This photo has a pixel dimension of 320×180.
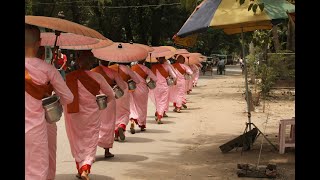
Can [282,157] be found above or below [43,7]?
below

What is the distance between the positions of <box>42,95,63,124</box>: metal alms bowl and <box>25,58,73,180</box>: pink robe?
5cm

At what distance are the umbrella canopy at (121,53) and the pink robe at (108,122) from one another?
0.92 ft

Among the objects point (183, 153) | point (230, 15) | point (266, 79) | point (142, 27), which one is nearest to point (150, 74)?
point (183, 153)

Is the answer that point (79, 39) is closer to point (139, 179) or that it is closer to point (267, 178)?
point (139, 179)

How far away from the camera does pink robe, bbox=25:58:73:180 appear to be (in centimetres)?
498

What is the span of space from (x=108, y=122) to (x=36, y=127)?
3.26 m

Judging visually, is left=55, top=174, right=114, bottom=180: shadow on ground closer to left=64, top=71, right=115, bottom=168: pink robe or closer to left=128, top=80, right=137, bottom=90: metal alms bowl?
left=64, top=71, right=115, bottom=168: pink robe

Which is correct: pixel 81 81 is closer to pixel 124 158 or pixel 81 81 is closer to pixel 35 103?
pixel 35 103

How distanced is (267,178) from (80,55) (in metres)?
2.99

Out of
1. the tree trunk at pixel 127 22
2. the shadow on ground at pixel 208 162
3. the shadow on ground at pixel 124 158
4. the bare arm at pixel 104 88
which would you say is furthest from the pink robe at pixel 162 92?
the tree trunk at pixel 127 22

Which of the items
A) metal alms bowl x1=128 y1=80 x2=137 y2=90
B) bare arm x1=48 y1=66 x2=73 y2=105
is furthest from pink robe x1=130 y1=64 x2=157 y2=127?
bare arm x1=48 y1=66 x2=73 y2=105
